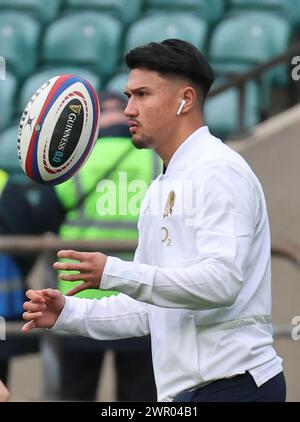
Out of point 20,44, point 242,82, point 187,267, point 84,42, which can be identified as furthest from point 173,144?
point 20,44

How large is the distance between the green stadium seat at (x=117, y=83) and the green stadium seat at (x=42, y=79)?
0.41 feet

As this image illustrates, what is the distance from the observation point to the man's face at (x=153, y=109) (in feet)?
12.9

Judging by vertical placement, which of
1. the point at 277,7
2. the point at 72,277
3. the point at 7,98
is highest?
the point at 277,7

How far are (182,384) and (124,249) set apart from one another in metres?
2.34

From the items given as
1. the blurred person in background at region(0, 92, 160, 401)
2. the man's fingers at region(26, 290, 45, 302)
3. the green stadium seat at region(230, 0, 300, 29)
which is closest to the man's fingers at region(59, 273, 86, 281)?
the man's fingers at region(26, 290, 45, 302)

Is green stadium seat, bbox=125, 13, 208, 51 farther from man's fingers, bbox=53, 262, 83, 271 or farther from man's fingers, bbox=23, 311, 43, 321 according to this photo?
man's fingers, bbox=53, 262, 83, 271

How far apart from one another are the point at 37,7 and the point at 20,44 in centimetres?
58

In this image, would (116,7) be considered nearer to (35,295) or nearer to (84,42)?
(84,42)

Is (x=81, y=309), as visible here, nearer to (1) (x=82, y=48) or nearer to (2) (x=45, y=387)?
(2) (x=45, y=387)

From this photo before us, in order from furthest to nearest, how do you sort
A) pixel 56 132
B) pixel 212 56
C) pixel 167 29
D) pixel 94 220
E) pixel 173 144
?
pixel 167 29, pixel 212 56, pixel 94 220, pixel 56 132, pixel 173 144

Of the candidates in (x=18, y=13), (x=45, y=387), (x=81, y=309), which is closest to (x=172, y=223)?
(x=81, y=309)

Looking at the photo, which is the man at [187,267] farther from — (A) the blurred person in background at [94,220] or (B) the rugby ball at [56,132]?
(A) the blurred person in background at [94,220]

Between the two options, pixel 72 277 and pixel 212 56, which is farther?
pixel 212 56

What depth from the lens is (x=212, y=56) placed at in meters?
10.2
